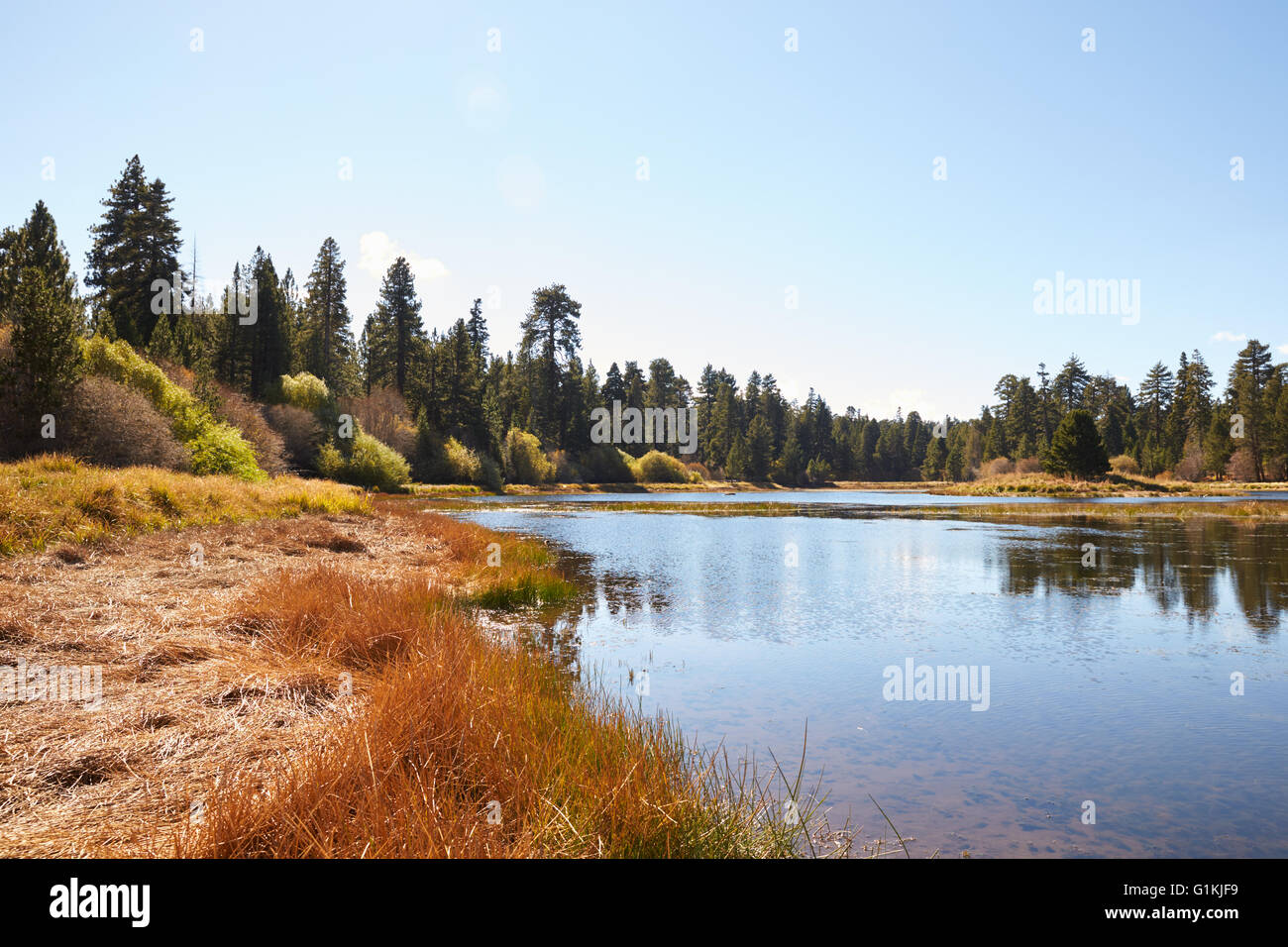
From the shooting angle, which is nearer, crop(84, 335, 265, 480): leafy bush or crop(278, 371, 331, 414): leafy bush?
crop(84, 335, 265, 480): leafy bush

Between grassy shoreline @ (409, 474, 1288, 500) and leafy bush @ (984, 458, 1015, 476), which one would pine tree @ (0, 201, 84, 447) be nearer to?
grassy shoreline @ (409, 474, 1288, 500)

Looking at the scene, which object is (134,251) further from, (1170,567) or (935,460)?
(935,460)

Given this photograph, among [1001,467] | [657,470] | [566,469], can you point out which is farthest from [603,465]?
[1001,467]

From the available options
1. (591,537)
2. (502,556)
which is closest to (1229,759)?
(502,556)

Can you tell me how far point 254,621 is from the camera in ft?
30.0

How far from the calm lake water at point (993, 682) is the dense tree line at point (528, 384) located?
1014 inches

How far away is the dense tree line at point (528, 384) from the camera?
1962 inches

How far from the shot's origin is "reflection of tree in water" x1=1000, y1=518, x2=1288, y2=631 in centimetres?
1568

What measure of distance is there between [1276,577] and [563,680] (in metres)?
19.7

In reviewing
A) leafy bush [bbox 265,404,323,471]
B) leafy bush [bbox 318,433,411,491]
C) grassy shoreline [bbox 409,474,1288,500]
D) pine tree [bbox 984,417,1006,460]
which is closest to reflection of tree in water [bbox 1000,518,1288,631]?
grassy shoreline [bbox 409,474,1288,500]

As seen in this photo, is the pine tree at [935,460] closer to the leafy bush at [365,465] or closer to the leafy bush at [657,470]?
the leafy bush at [657,470]

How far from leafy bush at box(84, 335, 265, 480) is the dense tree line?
2.65 metres

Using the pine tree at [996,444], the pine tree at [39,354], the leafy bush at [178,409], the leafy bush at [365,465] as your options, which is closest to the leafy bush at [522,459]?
the leafy bush at [365,465]
